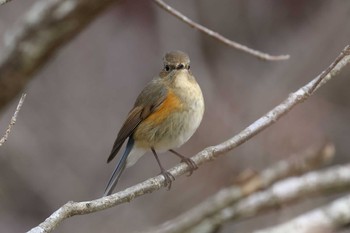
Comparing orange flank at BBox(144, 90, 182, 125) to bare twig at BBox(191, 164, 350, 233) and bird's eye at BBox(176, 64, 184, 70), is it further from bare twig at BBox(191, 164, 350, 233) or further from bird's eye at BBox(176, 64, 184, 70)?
bare twig at BBox(191, 164, 350, 233)

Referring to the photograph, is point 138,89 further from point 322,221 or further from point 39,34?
point 322,221

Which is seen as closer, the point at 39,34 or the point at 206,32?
the point at 206,32

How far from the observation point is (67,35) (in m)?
3.92

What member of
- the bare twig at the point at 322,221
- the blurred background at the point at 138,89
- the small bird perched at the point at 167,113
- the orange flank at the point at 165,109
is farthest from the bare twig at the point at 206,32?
the blurred background at the point at 138,89

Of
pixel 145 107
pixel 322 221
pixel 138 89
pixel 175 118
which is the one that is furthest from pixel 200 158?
pixel 138 89

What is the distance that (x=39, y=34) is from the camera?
12.8 ft

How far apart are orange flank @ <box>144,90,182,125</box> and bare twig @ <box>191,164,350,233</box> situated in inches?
26.3

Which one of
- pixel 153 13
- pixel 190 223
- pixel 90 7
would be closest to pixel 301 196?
pixel 190 223

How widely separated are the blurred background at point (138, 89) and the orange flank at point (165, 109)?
2.11 metres

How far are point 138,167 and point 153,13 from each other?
1608 mm

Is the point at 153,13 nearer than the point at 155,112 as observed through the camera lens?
No

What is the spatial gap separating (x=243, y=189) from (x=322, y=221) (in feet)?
1.63

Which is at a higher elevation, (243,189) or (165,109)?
(165,109)

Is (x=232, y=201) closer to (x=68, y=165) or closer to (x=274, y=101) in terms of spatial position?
(x=274, y=101)
